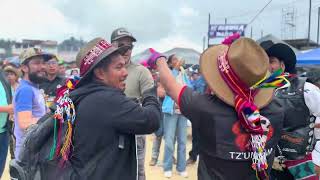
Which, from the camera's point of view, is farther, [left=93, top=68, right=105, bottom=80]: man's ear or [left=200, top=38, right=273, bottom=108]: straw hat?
[left=93, top=68, right=105, bottom=80]: man's ear

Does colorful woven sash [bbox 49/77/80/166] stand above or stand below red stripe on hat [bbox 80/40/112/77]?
Result: below

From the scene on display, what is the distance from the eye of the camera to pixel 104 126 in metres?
2.29

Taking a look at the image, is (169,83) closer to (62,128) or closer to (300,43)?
(62,128)

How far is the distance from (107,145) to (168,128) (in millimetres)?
4814

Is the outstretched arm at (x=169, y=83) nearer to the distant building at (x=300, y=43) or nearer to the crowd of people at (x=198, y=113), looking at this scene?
the crowd of people at (x=198, y=113)

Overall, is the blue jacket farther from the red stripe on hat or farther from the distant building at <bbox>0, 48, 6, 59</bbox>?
the distant building at <bbox>0, 48, 6, 59</bbox>

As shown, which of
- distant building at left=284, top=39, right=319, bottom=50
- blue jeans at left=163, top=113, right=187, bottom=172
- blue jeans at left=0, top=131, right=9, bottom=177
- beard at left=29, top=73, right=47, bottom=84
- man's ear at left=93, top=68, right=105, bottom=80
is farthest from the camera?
distant building at left=284, top=39, right=319, bottom=50

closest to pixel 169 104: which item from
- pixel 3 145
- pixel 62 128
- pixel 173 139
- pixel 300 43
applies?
pixel 173 139

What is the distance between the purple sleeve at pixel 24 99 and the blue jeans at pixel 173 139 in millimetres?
3559

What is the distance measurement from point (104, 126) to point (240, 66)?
85 cm

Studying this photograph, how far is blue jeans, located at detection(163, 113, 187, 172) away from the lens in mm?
6980

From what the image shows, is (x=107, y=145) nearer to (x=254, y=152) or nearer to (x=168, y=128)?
(x=254, y=152)

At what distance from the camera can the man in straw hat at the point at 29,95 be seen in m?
3.75

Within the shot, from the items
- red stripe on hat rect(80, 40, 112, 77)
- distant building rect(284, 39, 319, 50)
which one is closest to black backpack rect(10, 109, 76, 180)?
red stripe on hat rect(80, 40, 112, 77)
